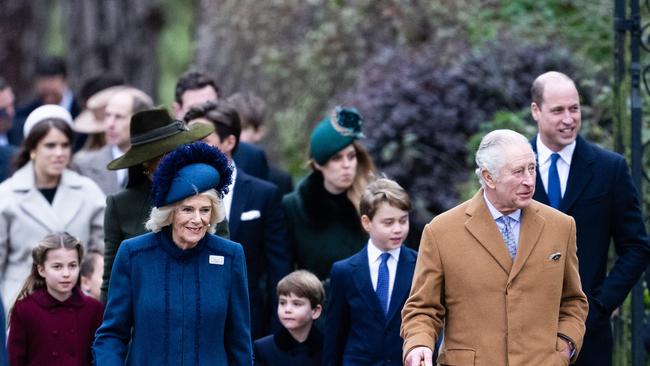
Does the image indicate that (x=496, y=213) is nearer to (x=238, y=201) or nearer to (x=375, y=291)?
(x=375, y=291)

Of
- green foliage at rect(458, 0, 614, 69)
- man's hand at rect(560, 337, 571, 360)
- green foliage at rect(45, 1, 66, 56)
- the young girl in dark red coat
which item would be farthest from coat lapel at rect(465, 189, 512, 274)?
green foliage at rect(45, 1, 66, 56)

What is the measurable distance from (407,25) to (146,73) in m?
6.05

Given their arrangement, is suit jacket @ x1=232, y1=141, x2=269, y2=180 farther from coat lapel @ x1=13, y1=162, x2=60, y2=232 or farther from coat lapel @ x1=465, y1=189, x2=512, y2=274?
coat lapel @ x1=465, y1=189, x2=512, y2=274

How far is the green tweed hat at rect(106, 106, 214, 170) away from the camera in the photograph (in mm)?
8023

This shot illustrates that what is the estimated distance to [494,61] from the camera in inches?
517

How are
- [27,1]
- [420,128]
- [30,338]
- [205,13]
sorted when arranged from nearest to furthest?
[30,338], [420,128], [205,13], [27,1]

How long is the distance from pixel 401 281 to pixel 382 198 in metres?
0.49

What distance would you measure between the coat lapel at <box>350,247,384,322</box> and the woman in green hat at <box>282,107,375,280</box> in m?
1.04

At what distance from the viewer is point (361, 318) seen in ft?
27.2

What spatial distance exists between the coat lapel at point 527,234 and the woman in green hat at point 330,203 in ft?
8.39

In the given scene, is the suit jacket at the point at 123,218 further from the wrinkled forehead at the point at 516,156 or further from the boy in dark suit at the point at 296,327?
the wrinkled forehead at the point at 516,156

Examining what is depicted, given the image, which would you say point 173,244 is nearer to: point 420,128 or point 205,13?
point 420,128

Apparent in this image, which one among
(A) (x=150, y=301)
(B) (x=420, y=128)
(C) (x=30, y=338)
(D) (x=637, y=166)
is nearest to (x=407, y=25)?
(B) (x=420, y=128)

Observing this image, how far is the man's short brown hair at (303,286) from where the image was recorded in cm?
868
